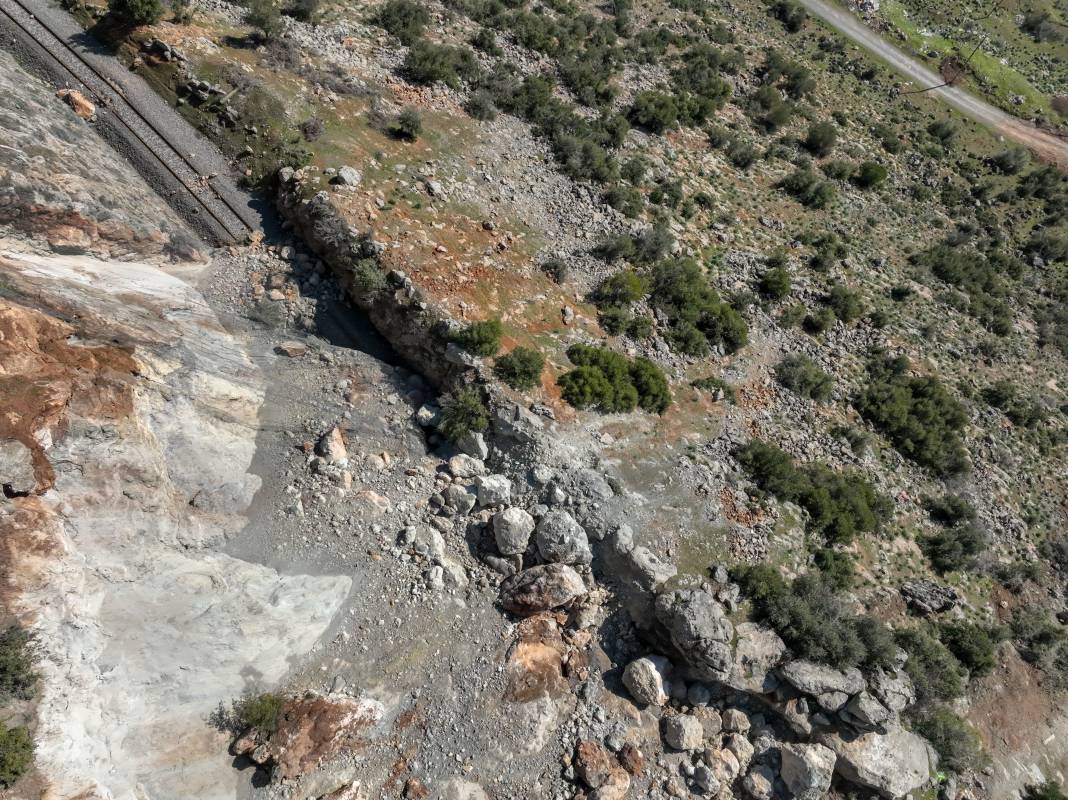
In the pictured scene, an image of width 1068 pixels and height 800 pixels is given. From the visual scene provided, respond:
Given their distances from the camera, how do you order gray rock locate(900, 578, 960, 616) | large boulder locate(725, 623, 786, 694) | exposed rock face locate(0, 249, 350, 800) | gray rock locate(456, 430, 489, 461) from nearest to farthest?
exposed rock face locate(0, 249, 350, 800) → large boulder locate(725, 623, 786, 694) → gray rock locate(456, 430, 489, 461) → gray rock locate(900, 578, 960, 616)

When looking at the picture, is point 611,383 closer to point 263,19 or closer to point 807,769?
point 807,769

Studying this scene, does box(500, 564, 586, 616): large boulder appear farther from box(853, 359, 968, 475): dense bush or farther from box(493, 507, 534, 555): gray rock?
box(853, 359, 968, 475): dense bush

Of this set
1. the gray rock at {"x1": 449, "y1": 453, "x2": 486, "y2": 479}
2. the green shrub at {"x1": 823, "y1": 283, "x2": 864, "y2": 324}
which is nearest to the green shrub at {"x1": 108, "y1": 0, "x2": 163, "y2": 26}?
the gray rock at {"x1": 449, "y1": 453, "x2": 486, "y2": 479}

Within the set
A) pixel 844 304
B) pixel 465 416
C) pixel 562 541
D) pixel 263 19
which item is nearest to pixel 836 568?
pixel 562 541

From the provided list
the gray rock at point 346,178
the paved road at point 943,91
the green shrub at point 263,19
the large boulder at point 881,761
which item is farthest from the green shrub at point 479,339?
the paved road at point 943,91

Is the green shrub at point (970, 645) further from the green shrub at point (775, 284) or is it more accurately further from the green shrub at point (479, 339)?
the green shrub at point (479, 339)

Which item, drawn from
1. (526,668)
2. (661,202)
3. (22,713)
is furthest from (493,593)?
(661,202)
